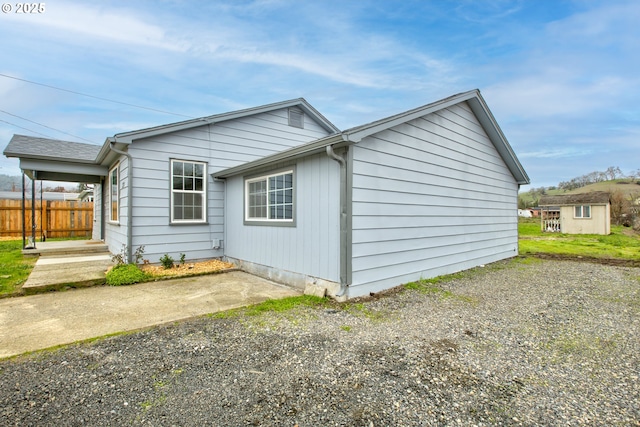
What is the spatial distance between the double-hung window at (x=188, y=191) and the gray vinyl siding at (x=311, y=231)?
7.17 ft

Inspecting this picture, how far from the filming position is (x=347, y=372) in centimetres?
273

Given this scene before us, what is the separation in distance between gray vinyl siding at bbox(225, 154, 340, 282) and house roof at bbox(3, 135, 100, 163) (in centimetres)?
638

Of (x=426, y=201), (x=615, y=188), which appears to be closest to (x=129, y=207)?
(x=426, y=201)

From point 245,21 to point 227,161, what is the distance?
15.9 ft

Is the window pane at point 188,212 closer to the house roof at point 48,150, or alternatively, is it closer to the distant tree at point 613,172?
the house roof at point 48,150

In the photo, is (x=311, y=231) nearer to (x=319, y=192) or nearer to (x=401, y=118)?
(x=319, y=192)

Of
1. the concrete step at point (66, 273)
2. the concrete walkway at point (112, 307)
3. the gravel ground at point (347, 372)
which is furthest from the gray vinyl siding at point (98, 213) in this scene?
the gravel ground at point (347, 372)

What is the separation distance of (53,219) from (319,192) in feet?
47.7

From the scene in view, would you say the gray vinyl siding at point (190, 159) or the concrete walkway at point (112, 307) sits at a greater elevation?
the gray vinyl siding at point (190, 159)

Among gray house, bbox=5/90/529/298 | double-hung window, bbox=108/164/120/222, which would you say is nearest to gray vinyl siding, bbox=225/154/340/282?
gray house, bbox=5/90/529/298

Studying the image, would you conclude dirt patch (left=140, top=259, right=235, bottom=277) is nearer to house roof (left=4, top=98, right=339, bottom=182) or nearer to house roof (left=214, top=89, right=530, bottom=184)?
house roof (left=214, top=89, right=530, bottom=184)

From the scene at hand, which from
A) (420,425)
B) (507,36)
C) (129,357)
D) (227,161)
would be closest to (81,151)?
(227,161)

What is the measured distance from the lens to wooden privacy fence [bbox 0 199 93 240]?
13.4 metres

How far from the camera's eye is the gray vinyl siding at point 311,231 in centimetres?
512
